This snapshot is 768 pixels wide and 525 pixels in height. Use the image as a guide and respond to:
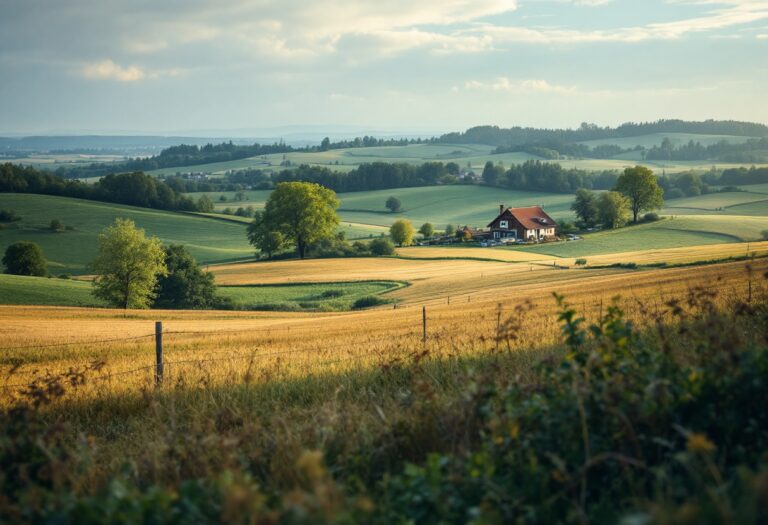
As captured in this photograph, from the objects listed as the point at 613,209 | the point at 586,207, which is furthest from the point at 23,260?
the point at 586,207

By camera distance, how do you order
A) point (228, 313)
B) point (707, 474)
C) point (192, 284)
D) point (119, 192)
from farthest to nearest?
point (119, 192) → point (192, 284) → point (228, 313) → point (707, 474)

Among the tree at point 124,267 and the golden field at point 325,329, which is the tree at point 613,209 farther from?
the tree at point 124,267

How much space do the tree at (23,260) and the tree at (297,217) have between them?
2500 cm

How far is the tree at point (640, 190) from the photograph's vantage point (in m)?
99.2

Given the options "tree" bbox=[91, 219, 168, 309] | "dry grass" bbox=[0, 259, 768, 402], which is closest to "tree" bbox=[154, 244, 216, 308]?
"tree" bbox=[91, 219, 168, 309]

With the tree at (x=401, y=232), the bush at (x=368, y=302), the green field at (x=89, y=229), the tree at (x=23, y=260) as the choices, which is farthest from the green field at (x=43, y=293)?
the tree at (x=401, y=232)

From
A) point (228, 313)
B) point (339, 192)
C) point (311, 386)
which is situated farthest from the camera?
point (339, 192)

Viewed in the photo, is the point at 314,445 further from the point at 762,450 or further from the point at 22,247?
the point at 22,247

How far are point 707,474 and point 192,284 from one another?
2185 inches

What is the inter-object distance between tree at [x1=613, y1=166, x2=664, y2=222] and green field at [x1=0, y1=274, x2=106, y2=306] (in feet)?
253

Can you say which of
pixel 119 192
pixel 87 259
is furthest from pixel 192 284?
pixel 119 192

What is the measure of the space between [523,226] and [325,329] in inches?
3095

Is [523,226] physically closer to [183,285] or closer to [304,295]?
[304,295]

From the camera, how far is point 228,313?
4166 cm
